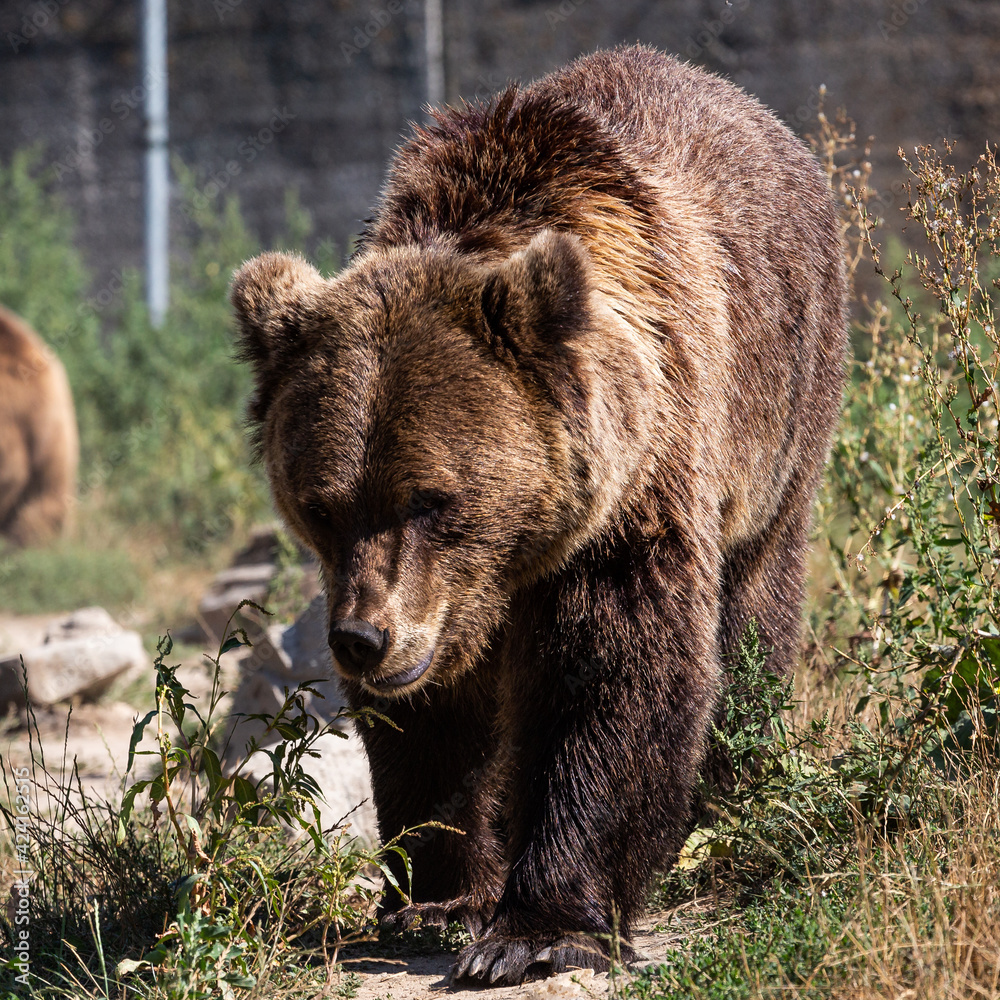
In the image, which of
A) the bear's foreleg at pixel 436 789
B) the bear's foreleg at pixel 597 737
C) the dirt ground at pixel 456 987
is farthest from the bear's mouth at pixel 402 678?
the dirt ground at pixel 456 987

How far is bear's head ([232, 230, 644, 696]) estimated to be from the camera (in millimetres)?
2871

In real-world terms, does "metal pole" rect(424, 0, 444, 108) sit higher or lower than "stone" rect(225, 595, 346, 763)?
higher

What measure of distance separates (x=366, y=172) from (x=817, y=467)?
7573mm

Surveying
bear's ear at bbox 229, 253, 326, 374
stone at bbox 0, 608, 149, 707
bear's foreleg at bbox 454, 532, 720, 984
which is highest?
bear's ear at bbox 229, 253, 326, 374

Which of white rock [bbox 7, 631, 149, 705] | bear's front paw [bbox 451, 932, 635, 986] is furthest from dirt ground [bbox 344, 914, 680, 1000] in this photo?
white rock [bbox 7, 631, 149, 705]

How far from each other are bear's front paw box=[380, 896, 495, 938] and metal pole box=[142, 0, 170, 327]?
331 inches

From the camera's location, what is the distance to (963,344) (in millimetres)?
3236

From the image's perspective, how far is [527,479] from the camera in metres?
2.95

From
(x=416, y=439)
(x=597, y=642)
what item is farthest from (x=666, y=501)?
(x=416, y=439)

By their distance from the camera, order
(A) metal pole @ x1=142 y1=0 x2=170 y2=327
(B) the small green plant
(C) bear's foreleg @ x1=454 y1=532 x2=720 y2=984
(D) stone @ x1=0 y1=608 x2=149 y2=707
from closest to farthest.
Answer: (B) the small green plant → (C) bear's foreleg @ x1=454 y1=532 x2=720 y2=984 → (D) stone @ x1=0 y1=608 x2=149 y2=707 → (A) metal pole @ x1=142 y1=0 x2=170 y2=327

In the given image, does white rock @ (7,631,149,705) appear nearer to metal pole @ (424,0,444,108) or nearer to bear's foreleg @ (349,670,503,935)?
bear's foreleg @ (349,670,503,935)

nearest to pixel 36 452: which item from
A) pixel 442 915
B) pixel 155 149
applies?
pixel 155 149

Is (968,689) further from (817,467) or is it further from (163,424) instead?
(163,424)

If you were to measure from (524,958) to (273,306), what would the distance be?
1.73 m
